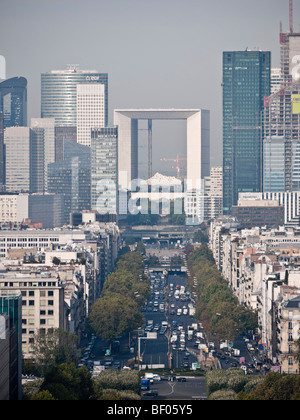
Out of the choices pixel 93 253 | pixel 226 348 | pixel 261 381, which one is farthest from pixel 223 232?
pixel 261 381

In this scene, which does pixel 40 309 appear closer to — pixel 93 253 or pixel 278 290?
pixel 278 290

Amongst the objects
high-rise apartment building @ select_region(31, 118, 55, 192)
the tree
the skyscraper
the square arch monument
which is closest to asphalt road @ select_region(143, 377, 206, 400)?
the tree

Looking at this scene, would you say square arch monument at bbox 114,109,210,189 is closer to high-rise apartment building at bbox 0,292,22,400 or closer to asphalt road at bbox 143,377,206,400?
asphalt road at bbox 143,377,206,400

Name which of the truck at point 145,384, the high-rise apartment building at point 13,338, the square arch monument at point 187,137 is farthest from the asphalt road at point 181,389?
the square arch monument at point 187,137

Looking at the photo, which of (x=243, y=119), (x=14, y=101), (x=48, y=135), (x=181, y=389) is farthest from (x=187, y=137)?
(x=181, y=389)

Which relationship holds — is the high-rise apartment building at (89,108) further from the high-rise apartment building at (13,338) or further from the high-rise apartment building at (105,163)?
the high-rise apartment building at (13,338)
